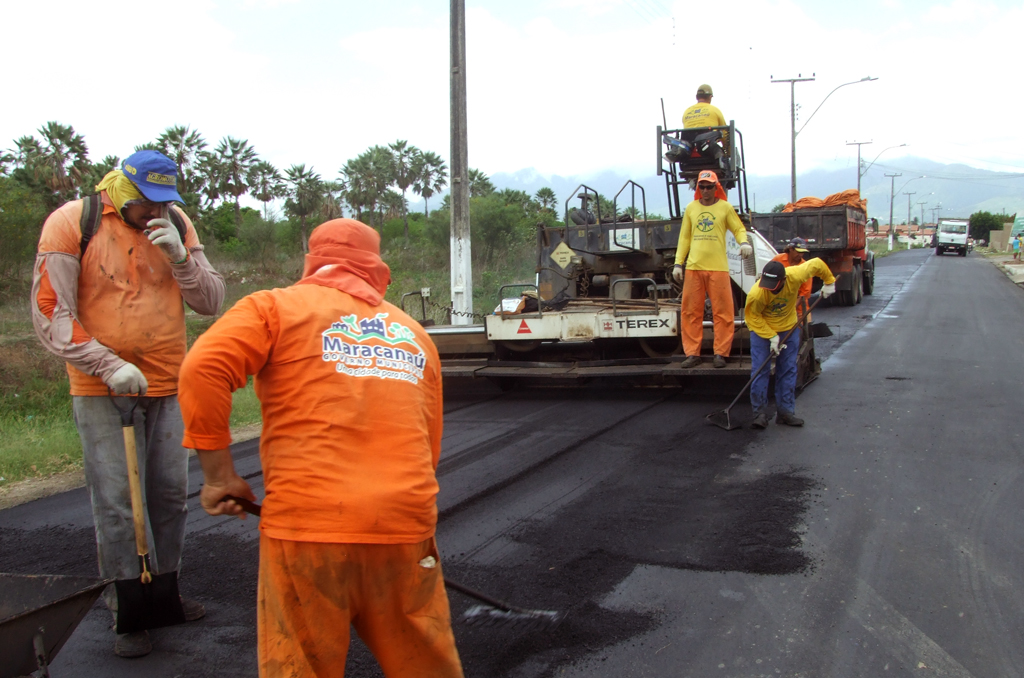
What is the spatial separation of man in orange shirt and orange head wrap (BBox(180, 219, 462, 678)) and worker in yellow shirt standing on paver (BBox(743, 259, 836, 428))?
203 inches

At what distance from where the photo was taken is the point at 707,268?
770 cm

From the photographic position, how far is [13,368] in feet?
42.0

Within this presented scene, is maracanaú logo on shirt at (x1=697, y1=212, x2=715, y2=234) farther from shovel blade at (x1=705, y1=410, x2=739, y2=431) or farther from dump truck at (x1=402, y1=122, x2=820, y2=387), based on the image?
shovel blade at (x1=705, y1=410, x2=739, y2=431)

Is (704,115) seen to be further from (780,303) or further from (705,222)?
(780,303)

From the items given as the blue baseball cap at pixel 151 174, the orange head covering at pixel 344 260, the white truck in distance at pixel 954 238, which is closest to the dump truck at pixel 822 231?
the blue baseball cap at pixel 151 174

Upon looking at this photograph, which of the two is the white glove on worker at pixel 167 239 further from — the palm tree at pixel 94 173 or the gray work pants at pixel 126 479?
the palm tree at pixel 94 173

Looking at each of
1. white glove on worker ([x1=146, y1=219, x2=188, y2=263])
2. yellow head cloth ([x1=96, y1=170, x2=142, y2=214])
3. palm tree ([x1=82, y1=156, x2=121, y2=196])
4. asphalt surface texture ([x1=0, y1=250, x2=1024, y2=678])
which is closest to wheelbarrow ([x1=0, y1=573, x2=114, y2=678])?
asphalt surface texture ([x1=0, y1=250, x2=1024, y2=678])

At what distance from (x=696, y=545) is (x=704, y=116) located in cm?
663

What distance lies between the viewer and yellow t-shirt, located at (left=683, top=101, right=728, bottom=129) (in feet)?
31.3

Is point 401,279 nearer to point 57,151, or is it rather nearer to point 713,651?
point 57,151

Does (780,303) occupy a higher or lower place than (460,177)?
lower

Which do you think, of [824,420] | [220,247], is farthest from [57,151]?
[824,420]

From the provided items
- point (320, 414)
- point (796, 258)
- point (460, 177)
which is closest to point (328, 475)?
point (320, 414)

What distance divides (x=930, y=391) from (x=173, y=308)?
766 centimetres
